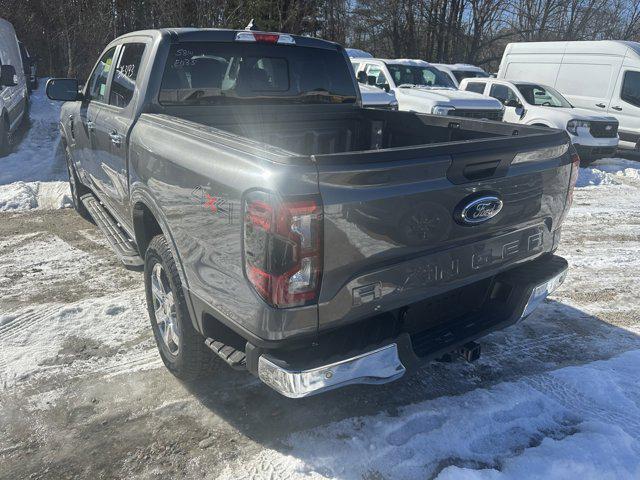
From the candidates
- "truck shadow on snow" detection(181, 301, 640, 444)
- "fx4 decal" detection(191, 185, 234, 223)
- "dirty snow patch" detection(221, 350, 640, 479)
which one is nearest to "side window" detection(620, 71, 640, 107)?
"truck shadow on snow" detection(181, 301, 640, 444)

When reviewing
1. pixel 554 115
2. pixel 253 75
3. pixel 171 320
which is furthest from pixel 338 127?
pixel 554 115

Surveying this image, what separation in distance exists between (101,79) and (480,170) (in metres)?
3.62

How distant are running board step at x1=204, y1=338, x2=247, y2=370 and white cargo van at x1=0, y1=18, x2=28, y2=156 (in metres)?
8.78

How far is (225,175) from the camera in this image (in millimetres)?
2453

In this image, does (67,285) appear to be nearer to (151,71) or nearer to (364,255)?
(151,71)

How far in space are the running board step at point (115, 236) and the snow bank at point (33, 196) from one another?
1667mm

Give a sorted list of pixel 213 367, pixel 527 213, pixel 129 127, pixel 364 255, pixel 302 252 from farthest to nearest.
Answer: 1. pixel 129 127
2. pixel 213 367
3. pixel 527 213
4. pixel 364 255
5. pixel 302 252

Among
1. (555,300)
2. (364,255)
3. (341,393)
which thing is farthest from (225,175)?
(555,300)

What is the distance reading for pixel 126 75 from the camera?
4191 mm

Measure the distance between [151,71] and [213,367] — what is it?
206cm

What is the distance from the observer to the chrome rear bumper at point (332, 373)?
2.29 m

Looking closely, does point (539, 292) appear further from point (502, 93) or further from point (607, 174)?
point (502, 93)

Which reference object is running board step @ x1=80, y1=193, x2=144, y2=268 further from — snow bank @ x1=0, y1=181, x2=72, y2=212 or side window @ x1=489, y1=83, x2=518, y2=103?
side window @ x1=489, y1=83, x2=518, y2=103

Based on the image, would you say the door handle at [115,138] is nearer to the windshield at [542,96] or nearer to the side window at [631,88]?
the windshield at [542,96]
